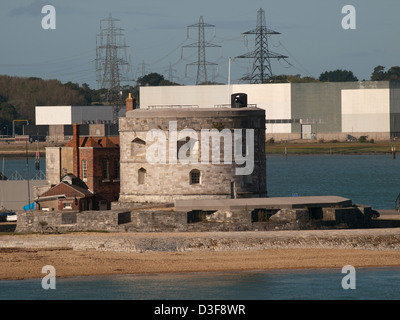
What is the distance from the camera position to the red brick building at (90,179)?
6256 cm

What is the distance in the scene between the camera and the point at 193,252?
49.9 m

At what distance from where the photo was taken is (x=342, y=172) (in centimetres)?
13975

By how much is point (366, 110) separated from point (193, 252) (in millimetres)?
126747

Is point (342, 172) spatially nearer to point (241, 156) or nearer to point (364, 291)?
point (241, 156)

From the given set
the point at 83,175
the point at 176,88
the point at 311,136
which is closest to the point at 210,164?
the point at 83,175

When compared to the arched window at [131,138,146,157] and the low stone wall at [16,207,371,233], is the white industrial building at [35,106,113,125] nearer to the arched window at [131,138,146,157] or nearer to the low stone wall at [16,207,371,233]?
the arched window at [131,138,146,157]

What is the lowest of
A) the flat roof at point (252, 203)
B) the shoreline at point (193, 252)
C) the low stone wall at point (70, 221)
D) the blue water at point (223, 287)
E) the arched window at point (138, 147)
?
the blue water at point (223, 287)

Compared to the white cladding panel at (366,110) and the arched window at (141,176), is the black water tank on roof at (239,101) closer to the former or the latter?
the arched window at (141,176)

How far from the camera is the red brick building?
6256 cm

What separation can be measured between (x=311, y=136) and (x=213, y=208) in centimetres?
12936

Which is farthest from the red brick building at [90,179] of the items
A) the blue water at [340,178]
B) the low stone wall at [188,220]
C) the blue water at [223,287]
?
the blue water at [340,178]

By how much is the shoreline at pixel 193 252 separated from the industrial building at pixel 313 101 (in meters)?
115

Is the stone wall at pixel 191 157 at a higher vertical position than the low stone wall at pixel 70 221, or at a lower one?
higher

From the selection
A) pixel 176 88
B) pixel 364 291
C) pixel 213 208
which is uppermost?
pixel 176 88
